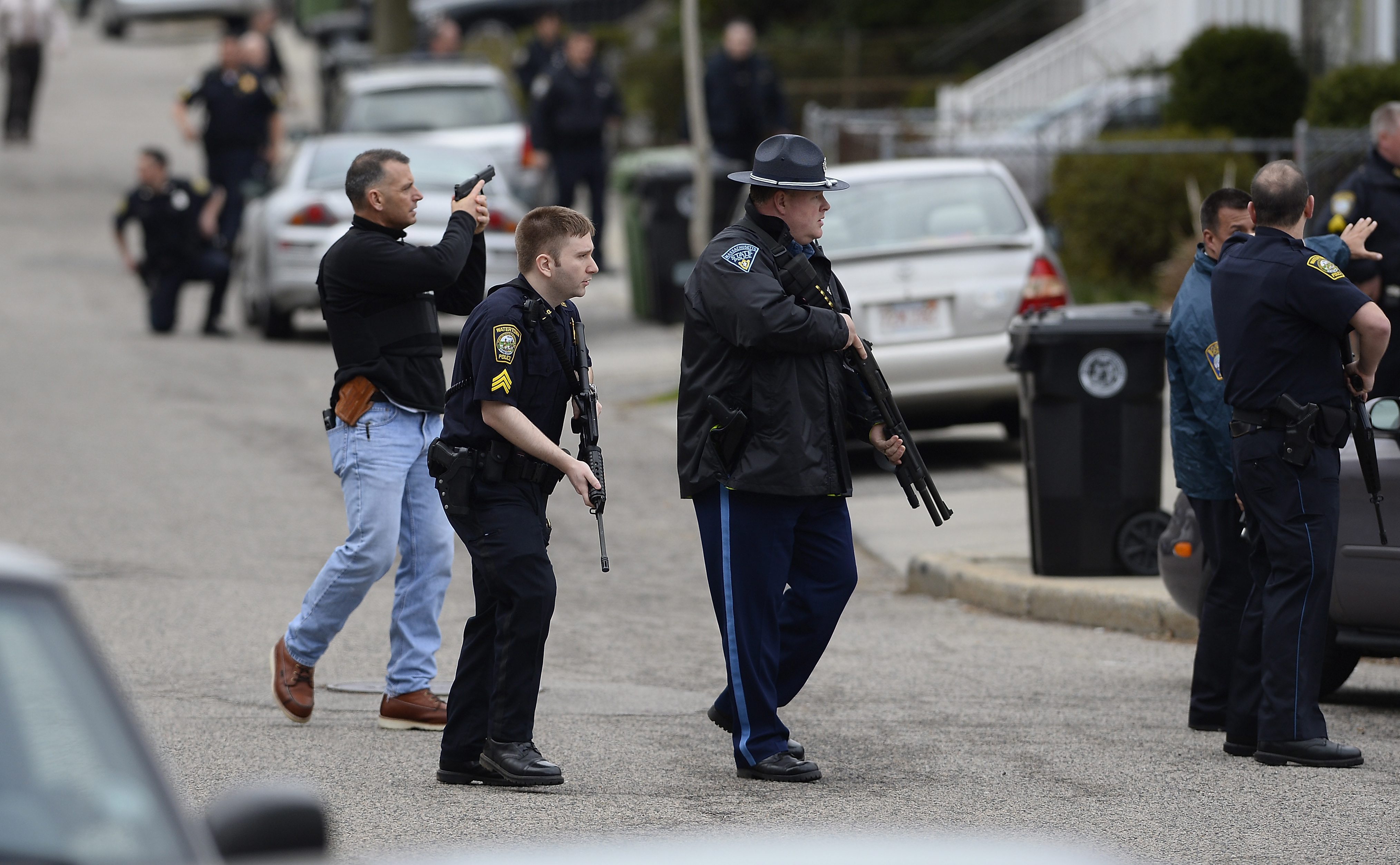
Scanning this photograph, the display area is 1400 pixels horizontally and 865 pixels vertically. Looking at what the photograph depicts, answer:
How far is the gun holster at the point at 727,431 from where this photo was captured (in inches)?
244

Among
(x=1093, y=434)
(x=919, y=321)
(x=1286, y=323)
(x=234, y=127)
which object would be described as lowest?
(x=1093, y=434)

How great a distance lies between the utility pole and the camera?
17438 mm

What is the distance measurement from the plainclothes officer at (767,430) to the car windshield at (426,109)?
552 inches

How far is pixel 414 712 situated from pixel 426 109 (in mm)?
14042

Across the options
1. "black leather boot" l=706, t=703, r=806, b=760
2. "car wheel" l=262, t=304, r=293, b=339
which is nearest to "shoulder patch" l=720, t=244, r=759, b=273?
"black leather boot" l=706, t=703, r=806, b=760

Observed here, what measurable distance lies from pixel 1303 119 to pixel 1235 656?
15.3 metres

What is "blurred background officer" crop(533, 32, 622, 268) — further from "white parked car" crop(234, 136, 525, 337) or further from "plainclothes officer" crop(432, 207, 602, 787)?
"plainclothes officer" crop(432, 207, 602, 787)

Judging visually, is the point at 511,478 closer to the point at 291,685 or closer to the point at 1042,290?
the point at 291,685

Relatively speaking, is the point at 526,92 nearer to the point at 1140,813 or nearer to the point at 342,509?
the point at 342,509

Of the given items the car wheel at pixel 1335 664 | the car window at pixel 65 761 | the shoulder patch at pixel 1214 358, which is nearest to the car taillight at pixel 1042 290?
the car wheel at pixel 1335 664

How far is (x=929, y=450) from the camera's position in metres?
13.3

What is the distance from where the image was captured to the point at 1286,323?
6.45 m

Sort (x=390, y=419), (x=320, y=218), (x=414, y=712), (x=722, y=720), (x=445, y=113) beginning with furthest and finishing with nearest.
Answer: (x=445, y=113), (x=320, y=218), (x=414, y=712), (x=390, y=419), (x=722, y=720)

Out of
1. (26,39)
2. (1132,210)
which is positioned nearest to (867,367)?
(1132,210)
